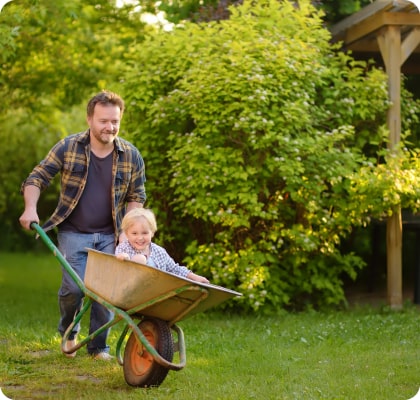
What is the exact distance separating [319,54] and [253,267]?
202 cm

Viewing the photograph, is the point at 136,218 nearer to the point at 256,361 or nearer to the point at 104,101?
the point at 104,101

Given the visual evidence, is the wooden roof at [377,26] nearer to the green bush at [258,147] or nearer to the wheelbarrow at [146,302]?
the green bush at [258,147]

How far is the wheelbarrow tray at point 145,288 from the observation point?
3.90 metres

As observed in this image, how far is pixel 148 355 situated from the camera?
4.18m

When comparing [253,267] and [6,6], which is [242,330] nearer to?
[253,267]

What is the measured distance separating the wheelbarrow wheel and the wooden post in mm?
3921

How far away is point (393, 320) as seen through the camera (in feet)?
22.2

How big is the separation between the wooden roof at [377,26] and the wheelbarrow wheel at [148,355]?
4.46 metres

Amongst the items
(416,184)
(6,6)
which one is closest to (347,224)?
(416,184)

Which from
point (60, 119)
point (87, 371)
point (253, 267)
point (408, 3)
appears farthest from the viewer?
point (60, 119)

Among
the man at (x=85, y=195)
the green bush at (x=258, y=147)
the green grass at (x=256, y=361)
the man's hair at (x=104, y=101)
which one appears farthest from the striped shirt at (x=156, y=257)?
the green bush at (x=258, y=147)

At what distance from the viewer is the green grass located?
4.35 meters

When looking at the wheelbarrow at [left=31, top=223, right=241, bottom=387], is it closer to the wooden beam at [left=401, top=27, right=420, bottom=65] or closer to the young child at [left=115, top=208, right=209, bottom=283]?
the young child at [left=115, top=208, right=209, bottom=283]

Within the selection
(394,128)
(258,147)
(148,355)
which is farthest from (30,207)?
(394,128)
